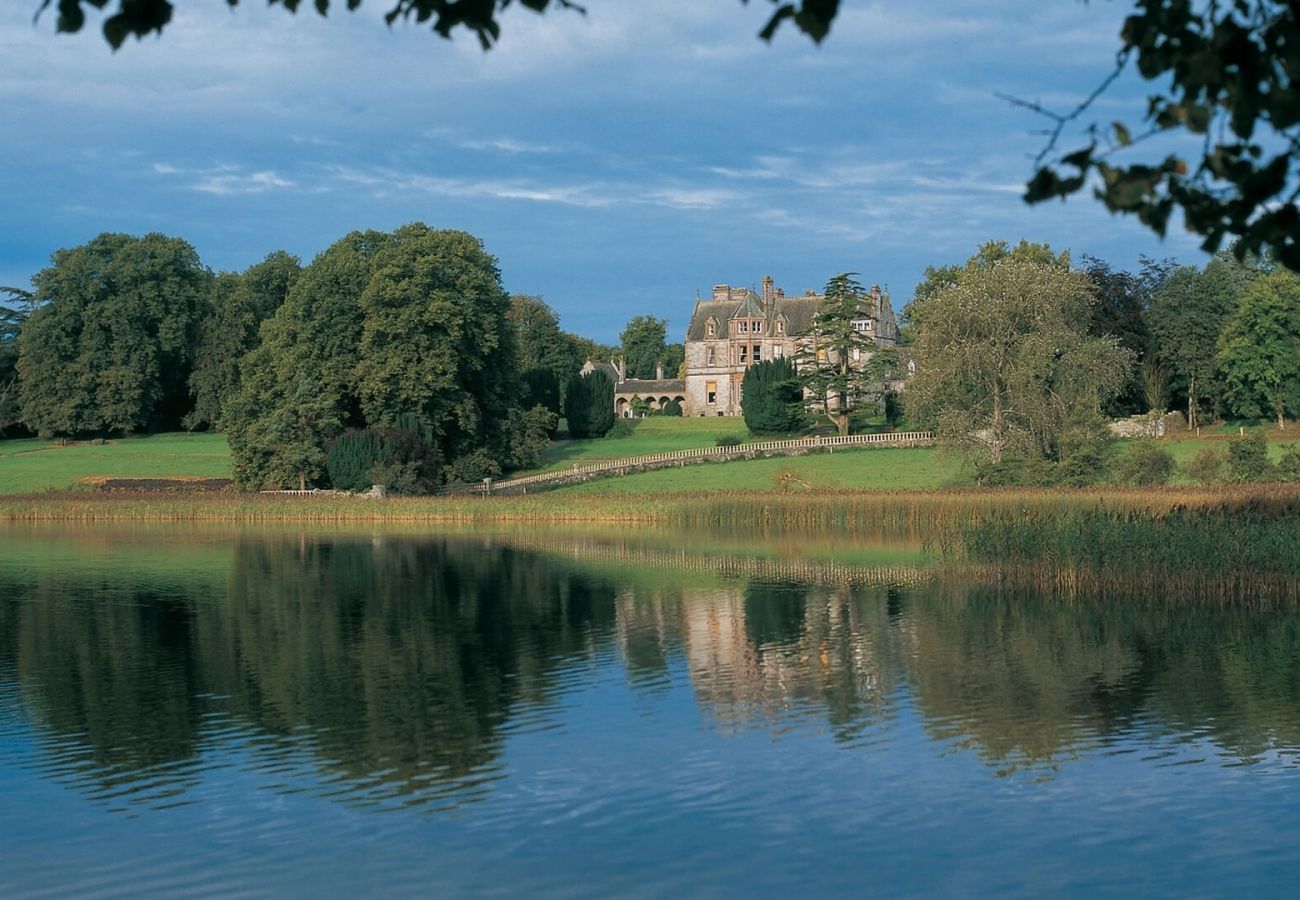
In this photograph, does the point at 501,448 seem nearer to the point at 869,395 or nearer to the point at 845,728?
the point at 869,395

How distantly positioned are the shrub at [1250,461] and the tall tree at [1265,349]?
24.6 meters

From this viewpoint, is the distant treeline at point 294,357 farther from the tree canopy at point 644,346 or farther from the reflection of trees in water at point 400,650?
the tree canopy at point 644,346

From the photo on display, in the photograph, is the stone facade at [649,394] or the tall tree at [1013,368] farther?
the stone facade at [649,394]

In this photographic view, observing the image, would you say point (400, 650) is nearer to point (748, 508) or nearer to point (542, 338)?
point (748, 508)

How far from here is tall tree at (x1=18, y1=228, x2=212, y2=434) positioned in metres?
70.8

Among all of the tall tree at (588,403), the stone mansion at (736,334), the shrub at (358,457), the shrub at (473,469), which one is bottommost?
the shrub at (473,469)

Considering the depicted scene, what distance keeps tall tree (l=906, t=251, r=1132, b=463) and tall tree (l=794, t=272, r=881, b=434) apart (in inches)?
881

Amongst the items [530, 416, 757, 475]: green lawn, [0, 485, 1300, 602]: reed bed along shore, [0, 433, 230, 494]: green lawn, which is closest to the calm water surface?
[0, 485, 1300, 602]: reed bed along shore

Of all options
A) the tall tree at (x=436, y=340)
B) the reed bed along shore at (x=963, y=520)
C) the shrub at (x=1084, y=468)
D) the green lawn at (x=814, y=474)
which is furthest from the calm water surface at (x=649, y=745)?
the tall tree at (x=436, y=340)

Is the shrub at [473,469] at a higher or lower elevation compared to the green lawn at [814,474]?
higher

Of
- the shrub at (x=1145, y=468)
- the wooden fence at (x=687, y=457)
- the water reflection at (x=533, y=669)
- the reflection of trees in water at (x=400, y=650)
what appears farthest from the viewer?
the wooden fence at (x=687, y=457)

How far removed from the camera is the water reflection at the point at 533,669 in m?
13.0

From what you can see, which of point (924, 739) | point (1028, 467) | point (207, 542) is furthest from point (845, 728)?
point (1028, 467)

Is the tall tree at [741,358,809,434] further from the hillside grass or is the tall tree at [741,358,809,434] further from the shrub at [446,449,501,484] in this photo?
the shrub at [446,449,501,484]
